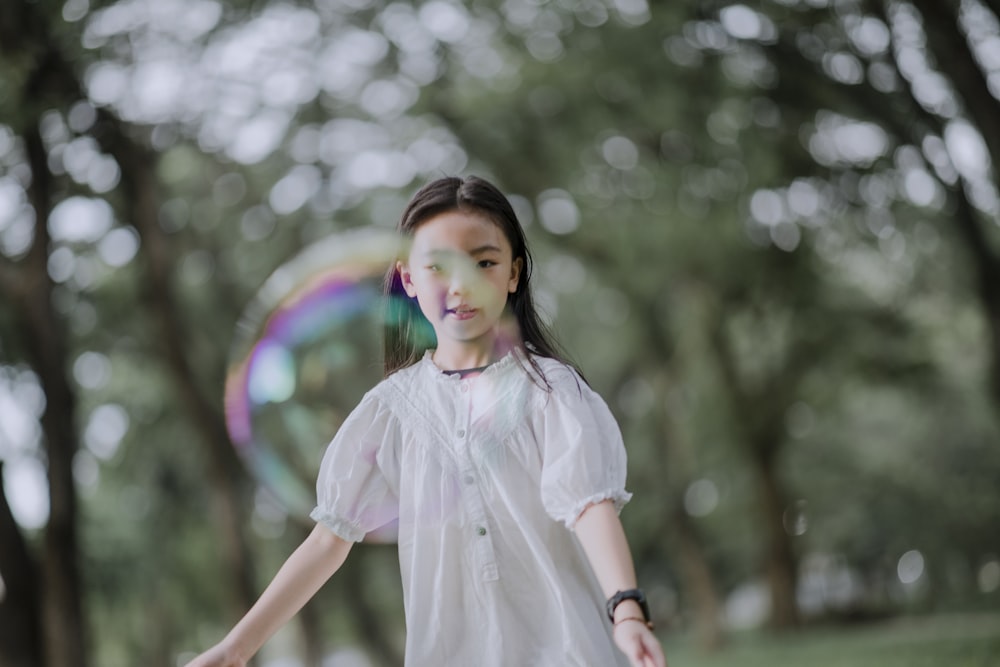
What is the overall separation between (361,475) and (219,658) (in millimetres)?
477

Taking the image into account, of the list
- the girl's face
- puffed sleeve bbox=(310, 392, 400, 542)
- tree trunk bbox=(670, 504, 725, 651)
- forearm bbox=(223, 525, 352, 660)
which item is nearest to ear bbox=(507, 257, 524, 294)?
the girl's face

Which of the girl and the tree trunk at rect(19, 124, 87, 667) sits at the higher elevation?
the girl

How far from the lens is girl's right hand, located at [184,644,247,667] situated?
2477mm

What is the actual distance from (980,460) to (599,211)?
19464mm

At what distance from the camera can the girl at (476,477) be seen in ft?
8.23

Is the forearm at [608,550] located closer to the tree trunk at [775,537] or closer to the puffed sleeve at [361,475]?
the puffed sleeve at [361,475]

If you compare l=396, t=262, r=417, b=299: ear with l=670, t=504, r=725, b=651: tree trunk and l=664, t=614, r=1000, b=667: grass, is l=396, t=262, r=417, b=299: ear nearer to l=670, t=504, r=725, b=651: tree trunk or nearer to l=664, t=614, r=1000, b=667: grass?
l=664, t=614, r=1000, b=667: grass

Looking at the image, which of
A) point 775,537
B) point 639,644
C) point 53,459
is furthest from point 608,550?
point 775,537

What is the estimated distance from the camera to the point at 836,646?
16.3 meters

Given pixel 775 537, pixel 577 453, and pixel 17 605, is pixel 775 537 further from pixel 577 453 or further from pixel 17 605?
pixel 577 453

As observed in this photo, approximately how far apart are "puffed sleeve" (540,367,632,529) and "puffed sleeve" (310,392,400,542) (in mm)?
377

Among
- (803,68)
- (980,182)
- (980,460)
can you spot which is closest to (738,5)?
(803,68)

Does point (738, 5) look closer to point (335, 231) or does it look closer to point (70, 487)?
point (70, 487)

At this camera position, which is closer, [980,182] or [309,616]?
[980,182]
